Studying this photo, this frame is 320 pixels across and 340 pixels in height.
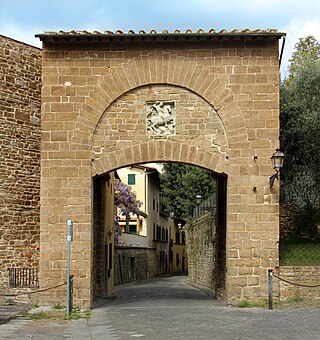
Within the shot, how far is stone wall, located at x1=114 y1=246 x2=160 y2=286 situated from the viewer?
34.8 metres

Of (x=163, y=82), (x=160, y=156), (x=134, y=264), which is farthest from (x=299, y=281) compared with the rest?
(x=134, y=264)

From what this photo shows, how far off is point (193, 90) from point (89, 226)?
4.32 metres

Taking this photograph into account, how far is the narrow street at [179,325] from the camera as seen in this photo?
1123 centimetres

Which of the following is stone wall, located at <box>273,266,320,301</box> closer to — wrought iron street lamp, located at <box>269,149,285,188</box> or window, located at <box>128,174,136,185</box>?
wrought iron street lamp, located at <box>269,149,285,188</box>

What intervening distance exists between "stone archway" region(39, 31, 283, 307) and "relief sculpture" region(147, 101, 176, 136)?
14 centimetres

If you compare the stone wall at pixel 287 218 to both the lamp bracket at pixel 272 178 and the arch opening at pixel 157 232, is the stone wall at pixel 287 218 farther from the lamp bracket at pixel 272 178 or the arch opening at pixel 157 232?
the lamp bracket at pixel 272 178

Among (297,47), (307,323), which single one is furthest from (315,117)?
(297,47)

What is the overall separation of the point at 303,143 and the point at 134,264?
22.1m

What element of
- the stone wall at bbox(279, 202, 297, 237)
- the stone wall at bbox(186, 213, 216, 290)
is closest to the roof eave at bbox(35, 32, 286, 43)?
the stone wall at bbox(279, 202, 297, 237)

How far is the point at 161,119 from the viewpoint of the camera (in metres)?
16.8

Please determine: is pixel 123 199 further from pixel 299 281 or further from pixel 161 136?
pixel 299 281

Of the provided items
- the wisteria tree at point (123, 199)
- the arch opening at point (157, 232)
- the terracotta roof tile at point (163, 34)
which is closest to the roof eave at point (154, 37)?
the terracotta roof tile at point (163, 34)

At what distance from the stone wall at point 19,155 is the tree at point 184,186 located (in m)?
20.9

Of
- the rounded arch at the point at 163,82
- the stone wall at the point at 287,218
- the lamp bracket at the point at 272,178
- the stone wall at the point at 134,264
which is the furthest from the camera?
the stone wall at the point at 134,264
